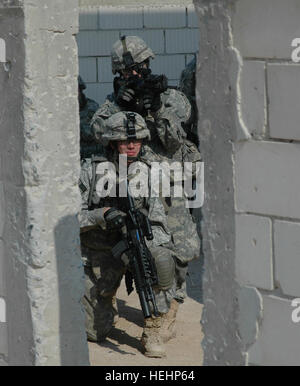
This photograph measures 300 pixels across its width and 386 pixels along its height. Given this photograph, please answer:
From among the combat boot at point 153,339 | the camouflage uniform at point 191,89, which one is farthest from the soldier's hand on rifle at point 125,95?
the combat boot at point 153,339

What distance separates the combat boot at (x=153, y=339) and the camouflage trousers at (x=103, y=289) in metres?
0.10

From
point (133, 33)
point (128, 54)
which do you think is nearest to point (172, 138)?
point (128, 54)

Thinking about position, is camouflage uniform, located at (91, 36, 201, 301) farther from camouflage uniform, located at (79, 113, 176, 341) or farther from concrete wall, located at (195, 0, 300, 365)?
concrete wall, located at (195, 0, 300, 365)

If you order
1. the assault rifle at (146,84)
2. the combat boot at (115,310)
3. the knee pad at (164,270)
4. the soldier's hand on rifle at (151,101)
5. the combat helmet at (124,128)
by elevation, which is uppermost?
the assault rifle at (146,84)

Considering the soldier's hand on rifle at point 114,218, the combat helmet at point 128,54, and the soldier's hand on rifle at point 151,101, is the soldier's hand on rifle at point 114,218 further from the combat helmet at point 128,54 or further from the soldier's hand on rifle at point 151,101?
the combat helmet at point 128,54

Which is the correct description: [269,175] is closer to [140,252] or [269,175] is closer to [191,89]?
[140,252]

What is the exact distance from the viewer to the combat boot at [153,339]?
274 inches

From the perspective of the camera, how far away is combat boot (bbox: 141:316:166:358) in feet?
22.8

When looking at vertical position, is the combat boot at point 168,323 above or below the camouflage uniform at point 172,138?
below

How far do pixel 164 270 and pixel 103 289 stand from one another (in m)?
0.54

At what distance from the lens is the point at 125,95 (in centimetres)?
763

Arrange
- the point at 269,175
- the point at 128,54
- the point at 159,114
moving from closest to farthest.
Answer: the point at 269,175
the point at 159,114
the point at 128,54

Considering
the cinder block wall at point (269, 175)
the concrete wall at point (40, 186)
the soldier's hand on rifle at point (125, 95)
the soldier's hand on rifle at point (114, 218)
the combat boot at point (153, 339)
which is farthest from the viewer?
the soldier's hand on rifle at point (125, 95)

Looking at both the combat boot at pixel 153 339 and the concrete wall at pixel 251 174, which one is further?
the combat boot at pixel 153 339
